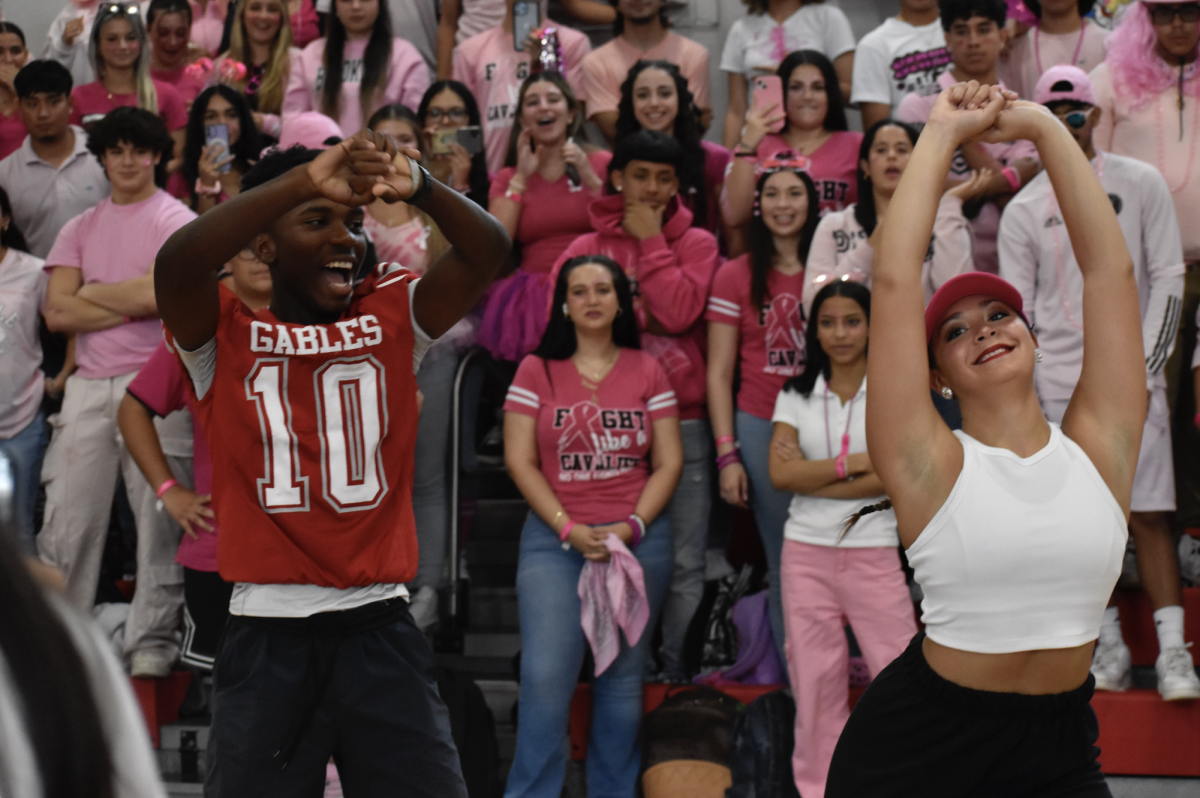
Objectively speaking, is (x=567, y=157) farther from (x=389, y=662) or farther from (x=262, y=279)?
(x=389, y=662)

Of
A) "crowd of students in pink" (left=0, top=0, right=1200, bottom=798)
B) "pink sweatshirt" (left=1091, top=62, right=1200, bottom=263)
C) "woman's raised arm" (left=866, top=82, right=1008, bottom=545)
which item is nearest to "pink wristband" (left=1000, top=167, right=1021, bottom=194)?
"crowd of students in pink" (left=0, top=0, right=1200, bottom=798)

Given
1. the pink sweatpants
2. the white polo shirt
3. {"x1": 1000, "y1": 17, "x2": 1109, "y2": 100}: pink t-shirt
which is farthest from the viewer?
the white polo shirt

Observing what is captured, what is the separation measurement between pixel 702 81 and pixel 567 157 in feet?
4.26

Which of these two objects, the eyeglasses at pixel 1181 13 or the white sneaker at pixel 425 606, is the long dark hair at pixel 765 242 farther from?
the white sneaker at pixel 425 606

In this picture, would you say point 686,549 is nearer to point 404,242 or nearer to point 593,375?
point 593,375

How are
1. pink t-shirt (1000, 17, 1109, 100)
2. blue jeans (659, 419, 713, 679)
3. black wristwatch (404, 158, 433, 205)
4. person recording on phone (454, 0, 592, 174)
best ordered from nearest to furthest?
black wristwatch (404, 158, 433, 205), blue jeans (659, 419, 713, 679), pink t-shirt (1000, 17, 1109, 100), person recording on phone (454, 0, 592, 174)

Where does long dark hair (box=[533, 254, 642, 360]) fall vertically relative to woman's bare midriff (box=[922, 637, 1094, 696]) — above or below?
above

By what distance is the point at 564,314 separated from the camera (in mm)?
4648

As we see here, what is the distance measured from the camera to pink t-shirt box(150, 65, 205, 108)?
6.25 meters

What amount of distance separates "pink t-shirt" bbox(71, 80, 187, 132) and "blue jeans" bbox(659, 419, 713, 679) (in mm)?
3094

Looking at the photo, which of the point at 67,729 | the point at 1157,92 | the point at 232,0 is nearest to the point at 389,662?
the point at 67,729

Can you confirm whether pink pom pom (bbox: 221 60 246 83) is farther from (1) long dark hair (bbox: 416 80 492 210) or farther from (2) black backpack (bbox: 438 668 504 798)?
(2) black backpack (bbox: 438 668 504 798)

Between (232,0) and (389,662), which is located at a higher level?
(232,0)

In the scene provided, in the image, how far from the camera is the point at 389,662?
2.57m
